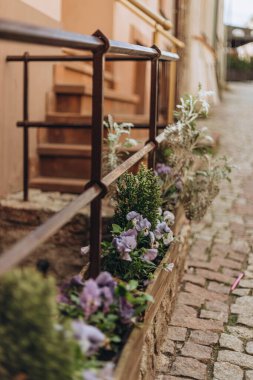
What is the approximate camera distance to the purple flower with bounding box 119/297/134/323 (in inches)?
73.5

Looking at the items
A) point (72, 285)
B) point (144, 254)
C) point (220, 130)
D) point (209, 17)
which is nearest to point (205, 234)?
point (144, 254)

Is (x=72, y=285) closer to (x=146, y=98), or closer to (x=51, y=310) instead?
(x=51, y=310)

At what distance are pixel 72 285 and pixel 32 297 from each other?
2.03ft

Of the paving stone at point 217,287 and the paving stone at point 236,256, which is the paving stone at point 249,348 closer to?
the paving stone at point 217,287

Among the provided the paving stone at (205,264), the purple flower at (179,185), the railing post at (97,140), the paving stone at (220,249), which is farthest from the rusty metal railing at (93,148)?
the paving stone at (220,249)

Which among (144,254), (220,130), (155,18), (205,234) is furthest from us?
(220,130)

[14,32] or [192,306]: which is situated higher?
[14,32]

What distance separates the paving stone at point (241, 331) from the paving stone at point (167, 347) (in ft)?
1.10

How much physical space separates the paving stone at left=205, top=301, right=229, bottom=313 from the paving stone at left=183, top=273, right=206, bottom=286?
0.30 m

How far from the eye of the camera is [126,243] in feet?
7.75

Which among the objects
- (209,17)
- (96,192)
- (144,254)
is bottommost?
(144,254)

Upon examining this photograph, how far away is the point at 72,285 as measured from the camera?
6.47 feet

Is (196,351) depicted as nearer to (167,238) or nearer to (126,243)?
(167,238)

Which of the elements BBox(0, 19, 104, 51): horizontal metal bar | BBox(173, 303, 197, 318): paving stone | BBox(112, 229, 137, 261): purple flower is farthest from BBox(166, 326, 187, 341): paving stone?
BBox(0, 19, 104, 51): horizontal metal bar
